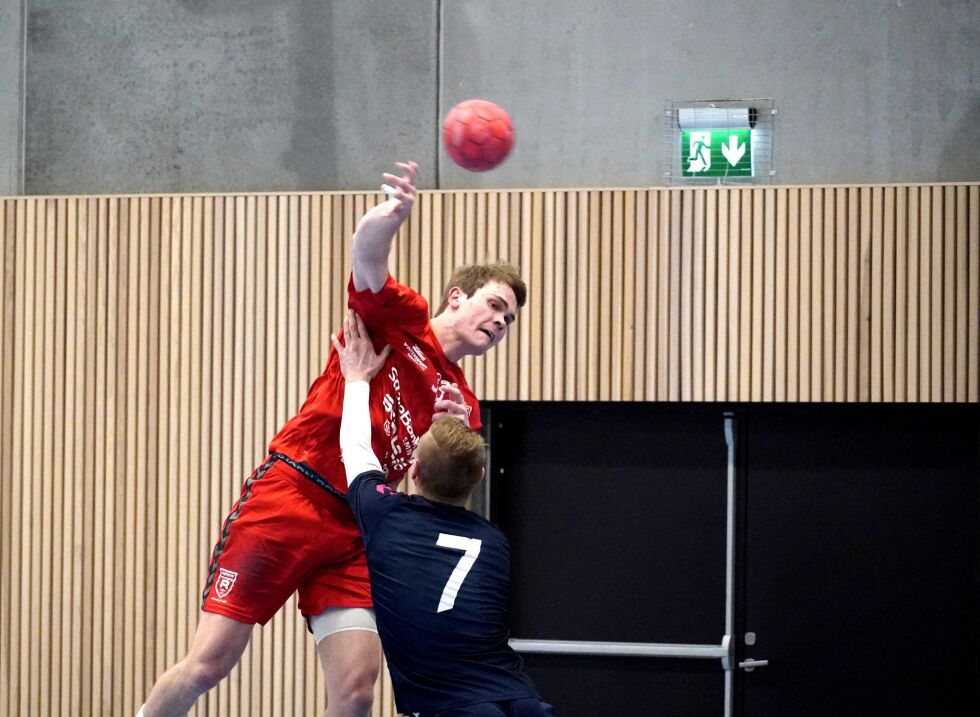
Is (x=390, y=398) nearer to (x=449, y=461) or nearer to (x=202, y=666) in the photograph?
(x=449, y=461)

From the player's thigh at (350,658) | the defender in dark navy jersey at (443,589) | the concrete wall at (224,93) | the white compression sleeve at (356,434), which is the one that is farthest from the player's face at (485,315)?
the concrete wall at (224,93)

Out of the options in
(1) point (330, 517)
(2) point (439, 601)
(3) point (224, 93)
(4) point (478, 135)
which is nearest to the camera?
(2) point (439, 601)

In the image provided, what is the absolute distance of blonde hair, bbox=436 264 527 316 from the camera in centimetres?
373

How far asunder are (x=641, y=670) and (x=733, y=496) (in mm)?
953

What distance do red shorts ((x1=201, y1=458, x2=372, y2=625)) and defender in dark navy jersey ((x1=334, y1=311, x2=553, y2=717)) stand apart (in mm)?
409

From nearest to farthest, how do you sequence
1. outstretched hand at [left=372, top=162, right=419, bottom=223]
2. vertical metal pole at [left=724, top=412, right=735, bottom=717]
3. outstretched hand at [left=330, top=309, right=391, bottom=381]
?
outstretched hand at [left=372, top=162, right=419, bottom=223]
outstretched hand at [left=330, top=309, right=391, bottom=381]
vertical metal pole at [left=724, top=412, right=735, bottom=717]

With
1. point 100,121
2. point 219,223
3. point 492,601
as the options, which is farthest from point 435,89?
point 492,601

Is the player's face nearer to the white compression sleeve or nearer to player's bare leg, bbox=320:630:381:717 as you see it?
the white compression sleeve

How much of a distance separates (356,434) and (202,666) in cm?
82

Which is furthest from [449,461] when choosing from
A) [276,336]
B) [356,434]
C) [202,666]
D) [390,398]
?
[276,336]

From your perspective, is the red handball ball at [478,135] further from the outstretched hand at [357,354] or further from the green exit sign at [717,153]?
the green exit sign at [717,153]

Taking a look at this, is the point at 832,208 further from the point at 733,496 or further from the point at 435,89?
the point at 435,89

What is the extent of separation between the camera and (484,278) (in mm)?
3734

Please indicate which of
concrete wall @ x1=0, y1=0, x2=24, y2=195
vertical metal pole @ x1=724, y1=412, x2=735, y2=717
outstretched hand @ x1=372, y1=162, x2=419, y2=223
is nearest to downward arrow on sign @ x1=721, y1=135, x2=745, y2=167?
vertical metal pole @ x1=724, y1=412, x2=735, y2=717
